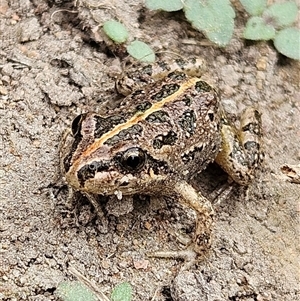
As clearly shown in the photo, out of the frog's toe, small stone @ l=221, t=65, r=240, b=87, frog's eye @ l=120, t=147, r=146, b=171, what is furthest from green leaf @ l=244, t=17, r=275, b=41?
the frog's toe

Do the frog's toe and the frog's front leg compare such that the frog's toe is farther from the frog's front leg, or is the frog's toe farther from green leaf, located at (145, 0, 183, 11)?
green leaf, located at (145, 0, 183, 11)

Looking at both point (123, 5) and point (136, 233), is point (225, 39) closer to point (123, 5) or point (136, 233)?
point (123, 5)

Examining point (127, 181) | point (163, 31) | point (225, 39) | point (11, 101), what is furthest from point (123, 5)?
point (127, 181)

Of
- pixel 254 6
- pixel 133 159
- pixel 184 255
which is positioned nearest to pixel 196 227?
pixel 184 255

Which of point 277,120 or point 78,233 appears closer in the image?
point 78,233

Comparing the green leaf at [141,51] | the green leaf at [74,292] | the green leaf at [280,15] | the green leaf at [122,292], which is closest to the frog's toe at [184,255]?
the green leaf at [122,292]
